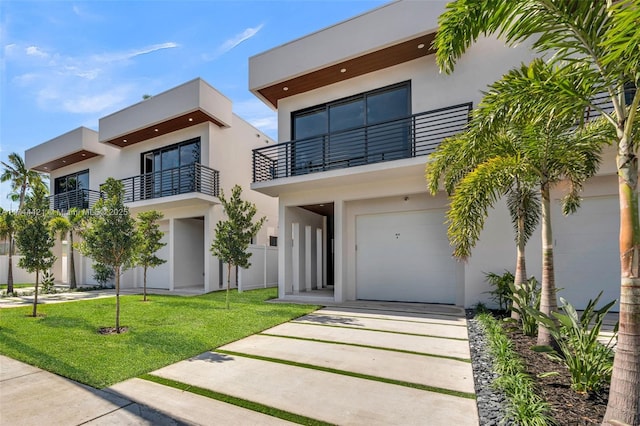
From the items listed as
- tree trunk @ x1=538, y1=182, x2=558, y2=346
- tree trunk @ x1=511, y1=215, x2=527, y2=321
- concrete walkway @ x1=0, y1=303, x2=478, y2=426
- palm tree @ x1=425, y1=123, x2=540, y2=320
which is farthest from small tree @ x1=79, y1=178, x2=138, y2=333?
tree trunk @ x1=511, y1=215, x2=527, y2=321

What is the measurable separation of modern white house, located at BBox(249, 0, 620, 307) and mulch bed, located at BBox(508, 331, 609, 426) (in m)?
4.17

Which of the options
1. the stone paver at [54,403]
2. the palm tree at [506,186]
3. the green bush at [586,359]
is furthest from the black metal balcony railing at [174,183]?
the green bush at [586,359]

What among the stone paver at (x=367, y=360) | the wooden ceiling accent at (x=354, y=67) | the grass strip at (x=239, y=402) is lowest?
the stone paver at (x=367, y=360)

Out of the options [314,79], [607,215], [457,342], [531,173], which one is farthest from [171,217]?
[607,215]

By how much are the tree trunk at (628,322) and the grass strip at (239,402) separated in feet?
8.24

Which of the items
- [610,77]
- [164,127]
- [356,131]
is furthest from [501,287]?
[164,127]

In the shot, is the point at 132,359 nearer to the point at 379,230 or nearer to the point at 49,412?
the point at 49,412

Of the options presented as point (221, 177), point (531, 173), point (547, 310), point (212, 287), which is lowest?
point (212, 287)

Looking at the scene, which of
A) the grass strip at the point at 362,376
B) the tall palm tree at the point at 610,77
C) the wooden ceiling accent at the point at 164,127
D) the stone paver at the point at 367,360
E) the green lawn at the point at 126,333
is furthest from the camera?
the wooden ceiling accent at the point at 164,127

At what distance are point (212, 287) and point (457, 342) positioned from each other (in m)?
10.0

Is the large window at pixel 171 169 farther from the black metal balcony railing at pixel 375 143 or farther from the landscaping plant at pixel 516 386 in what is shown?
the landscaping plant at pixel 516 386

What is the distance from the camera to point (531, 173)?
509 cm

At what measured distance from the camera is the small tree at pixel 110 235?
21.4 ft

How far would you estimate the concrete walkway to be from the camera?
10.2 feet
